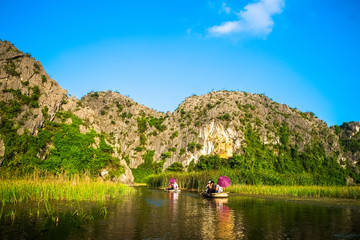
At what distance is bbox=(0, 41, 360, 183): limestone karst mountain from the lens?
5251 centimetres

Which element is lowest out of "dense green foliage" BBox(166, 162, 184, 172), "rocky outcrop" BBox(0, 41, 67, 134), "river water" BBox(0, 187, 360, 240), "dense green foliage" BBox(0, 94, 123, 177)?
"river water" BBox(0, 187, 360, 240)

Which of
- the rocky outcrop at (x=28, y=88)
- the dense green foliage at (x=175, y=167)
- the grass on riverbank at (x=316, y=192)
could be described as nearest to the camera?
the grass on riverbank at (x=316, y=192)

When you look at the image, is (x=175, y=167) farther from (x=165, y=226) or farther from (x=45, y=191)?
(x=165, y=226)

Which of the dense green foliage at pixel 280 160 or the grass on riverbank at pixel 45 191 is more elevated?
the dense green foliage at pixel 280 160

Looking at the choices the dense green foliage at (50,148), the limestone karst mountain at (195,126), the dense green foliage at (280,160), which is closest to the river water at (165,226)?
the dense green foliage at (50,148)

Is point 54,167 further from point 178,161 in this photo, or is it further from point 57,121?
point 178,161

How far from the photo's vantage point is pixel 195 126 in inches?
3506

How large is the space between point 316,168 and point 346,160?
662 inches

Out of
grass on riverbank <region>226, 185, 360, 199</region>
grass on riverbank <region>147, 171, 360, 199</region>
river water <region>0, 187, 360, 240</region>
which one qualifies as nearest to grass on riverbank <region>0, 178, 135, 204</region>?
river water <region>0, 187, 360, 240</region>

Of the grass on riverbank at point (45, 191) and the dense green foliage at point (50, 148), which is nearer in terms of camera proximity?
the grass on riverbank at point (45, 191)

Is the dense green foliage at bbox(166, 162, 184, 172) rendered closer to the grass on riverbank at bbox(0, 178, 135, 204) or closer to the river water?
the grass on riverbank at bbox(0, 178, 135, 204)

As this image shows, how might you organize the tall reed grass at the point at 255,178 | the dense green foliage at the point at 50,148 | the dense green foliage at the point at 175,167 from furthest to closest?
the dense green foliage at the point at 175,167 < the tall reed grass at the point at 255,178 < the dense green foliage at the point at 50,148

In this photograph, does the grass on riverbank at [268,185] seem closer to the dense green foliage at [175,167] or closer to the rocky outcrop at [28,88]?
the dense green foliage at [175,167]

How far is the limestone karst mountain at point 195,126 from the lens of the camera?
52.5m
